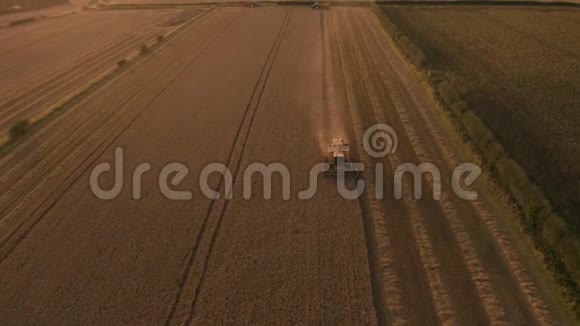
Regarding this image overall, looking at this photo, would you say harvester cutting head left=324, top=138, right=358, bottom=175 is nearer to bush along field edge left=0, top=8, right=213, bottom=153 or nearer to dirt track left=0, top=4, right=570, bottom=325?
dirt track left=0, top=4, right=570, bottom=325

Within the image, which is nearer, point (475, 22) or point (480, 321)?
point (480, 321)

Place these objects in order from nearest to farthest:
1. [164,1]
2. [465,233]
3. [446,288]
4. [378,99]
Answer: [446,288], [465,233], [378,99], [164,1]

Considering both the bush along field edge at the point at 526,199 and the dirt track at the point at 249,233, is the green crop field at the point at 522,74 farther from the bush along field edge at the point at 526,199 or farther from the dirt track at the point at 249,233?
the dirt track at the point at 249,233

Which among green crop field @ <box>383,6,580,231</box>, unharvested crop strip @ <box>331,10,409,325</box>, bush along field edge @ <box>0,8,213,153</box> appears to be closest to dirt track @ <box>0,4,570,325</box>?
unharvested crop strip @ <box>331,10,409,325</box>

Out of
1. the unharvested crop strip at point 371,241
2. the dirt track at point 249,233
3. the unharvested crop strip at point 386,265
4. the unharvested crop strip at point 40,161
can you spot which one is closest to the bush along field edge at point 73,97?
the dirt track at point 249,233

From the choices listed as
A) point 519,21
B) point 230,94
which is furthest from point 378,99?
point 519,21

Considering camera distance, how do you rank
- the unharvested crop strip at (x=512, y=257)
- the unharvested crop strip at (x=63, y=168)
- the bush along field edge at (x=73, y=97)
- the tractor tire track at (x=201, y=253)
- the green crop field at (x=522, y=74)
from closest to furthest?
the unharvested crop strip at (x=512, y=257)
the tractor tire track at (x=201, y=253)
the unharvested crop strip at (x=63, y=168)
the green crop field at (x=522, y=74)
the bush along field edge at (x=73, y=97)

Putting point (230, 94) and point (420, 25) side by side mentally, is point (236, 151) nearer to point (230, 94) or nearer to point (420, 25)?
point (230, 94)
